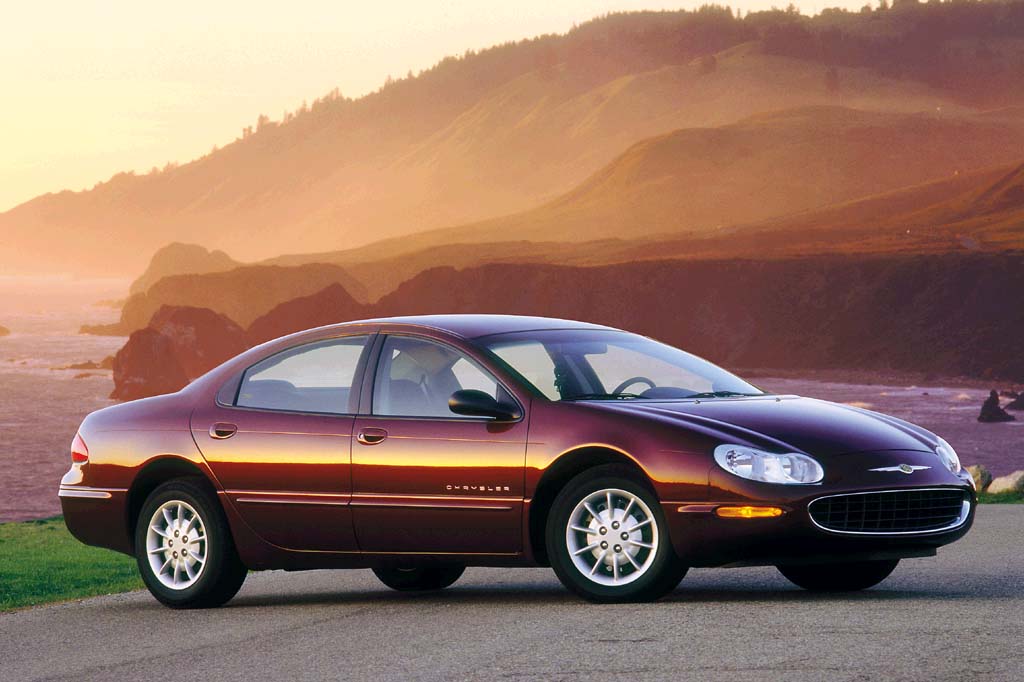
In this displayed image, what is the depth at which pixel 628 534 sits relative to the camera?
880 centimetres

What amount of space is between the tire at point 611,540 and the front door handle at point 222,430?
215cm

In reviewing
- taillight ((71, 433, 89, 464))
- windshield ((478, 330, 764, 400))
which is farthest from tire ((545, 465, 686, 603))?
taillight ((71, 433, 89, 464))

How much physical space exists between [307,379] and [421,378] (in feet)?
2.87

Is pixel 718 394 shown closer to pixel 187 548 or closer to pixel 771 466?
pixel 771 466

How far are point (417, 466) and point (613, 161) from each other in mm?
186506

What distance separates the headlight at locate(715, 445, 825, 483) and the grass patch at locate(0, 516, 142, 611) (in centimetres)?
531

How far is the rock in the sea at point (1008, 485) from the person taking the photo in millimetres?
26234

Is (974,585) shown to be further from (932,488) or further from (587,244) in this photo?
(587,244)

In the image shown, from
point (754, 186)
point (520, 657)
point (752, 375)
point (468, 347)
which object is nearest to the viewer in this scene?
point (520, 657)

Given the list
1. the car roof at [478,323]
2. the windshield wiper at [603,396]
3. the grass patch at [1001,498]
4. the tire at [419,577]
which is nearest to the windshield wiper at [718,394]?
the windshield wiper at [603,396]

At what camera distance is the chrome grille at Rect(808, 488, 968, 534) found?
8.63 meters

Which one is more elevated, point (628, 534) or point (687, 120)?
point (687, 120)

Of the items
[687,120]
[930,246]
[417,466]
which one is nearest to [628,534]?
[417,466]

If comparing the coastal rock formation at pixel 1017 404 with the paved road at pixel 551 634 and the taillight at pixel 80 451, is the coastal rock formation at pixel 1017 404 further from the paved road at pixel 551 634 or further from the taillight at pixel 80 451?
the taillight at pixel 80 451
